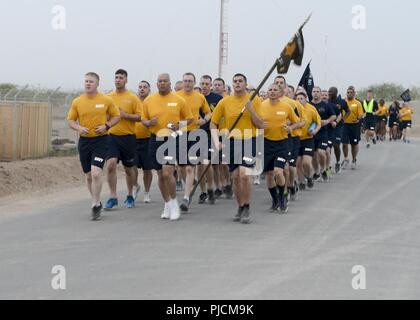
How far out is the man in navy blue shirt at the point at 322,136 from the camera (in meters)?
17.8

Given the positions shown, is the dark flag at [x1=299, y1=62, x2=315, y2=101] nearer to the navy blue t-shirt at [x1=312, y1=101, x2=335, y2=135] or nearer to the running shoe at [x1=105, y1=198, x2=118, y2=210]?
the navy blue t-shirt at [x1=312, y1=101, x2=335, y2=135]

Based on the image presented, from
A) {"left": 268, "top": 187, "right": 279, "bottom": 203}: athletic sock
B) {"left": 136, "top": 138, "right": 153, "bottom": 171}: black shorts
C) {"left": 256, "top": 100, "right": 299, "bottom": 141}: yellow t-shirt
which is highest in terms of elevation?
{"left": 256, "top": 100, "right": 299, "bottom": 141}: yellow t-shirt

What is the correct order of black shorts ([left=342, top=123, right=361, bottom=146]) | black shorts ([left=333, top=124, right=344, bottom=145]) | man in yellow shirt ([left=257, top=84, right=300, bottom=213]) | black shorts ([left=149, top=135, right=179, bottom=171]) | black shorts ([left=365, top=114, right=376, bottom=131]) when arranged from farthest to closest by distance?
black shorts ([left=365, top=114, right=376, bottom=131])
black shorts ([left=342, top=123, right=361, bottom=146])
black shorts ([left=333, top=124, right=344, bottom=145])
man in yellow shirt ([left=257, top=84, right=300, bottom=213])
black shorts ([left=149, top=135, right=179, bottom=171])

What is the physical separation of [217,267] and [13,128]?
12504mm

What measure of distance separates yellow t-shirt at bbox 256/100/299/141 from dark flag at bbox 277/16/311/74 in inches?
31.3

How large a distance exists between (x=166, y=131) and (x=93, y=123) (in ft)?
3.57

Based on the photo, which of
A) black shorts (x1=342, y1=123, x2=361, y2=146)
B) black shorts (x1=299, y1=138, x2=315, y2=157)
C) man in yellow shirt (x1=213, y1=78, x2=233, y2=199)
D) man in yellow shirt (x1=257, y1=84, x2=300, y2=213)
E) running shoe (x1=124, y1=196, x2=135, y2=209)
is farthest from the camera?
black shorts (x1=342, y1=123, x2=361, y2=146)

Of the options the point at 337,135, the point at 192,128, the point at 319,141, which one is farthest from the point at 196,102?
the point at 337,135

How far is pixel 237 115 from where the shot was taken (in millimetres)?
11688

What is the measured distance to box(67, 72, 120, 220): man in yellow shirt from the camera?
12.2m

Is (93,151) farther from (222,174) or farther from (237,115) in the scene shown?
(222,174)

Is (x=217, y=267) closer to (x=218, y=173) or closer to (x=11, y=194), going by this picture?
(x=218, y=173)

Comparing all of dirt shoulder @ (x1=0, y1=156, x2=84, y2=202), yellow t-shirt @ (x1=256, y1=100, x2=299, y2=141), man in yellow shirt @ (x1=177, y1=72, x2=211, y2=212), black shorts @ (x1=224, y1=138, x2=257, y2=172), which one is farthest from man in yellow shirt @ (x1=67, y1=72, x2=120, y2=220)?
dirt shoulder @ (x1=0, y1=156, x2=84, y2=202)

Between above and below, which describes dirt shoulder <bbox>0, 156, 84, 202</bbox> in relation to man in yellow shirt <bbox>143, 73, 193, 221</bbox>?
below
